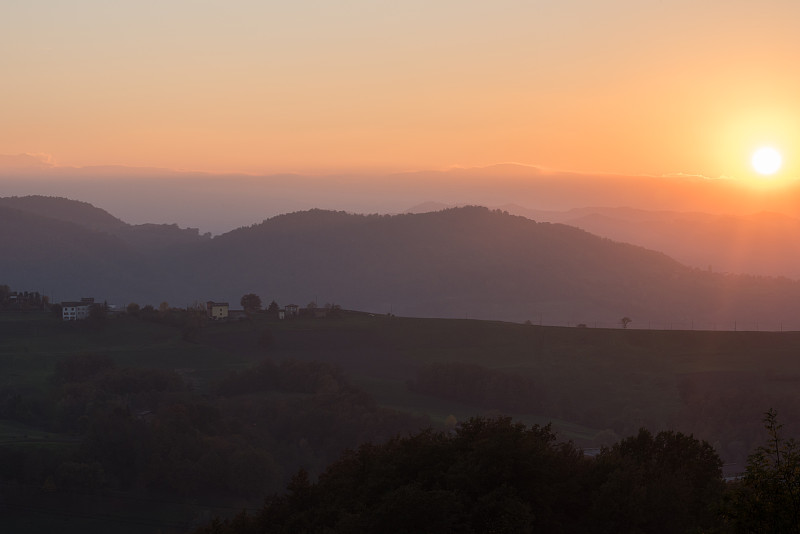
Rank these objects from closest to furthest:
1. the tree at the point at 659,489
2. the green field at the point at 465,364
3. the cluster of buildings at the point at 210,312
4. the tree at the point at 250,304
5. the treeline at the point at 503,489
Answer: the treeline at the point at 503,489
the tree at the point at 659,489
the green field at the point at 465,364
the cluster of buildings at the point at 210,312
the tree at the point at 250,304

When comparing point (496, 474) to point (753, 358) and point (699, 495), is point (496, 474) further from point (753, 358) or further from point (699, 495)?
point (753, 358)

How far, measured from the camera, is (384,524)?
33.1 meters

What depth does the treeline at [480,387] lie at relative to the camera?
10775 cm

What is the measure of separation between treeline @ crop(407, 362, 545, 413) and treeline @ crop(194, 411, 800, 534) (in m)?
67.3

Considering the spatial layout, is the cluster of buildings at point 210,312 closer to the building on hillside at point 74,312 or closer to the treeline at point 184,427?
the building on hillside at point 74,312

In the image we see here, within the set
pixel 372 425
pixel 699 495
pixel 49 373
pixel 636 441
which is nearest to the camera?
pixel 699 495

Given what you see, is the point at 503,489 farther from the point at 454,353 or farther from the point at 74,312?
the point at 74,312

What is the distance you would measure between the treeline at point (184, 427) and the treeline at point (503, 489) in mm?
40103

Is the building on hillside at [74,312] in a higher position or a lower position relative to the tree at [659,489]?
higher

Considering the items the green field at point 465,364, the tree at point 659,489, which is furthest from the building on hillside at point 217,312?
the tree at point 659,489

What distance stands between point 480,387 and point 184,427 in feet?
116

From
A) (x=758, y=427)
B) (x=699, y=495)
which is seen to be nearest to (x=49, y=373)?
(x=758, y=427)

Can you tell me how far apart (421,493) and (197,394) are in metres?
75.4

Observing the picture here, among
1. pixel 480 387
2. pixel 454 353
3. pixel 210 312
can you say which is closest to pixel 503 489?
pixel 480 387
